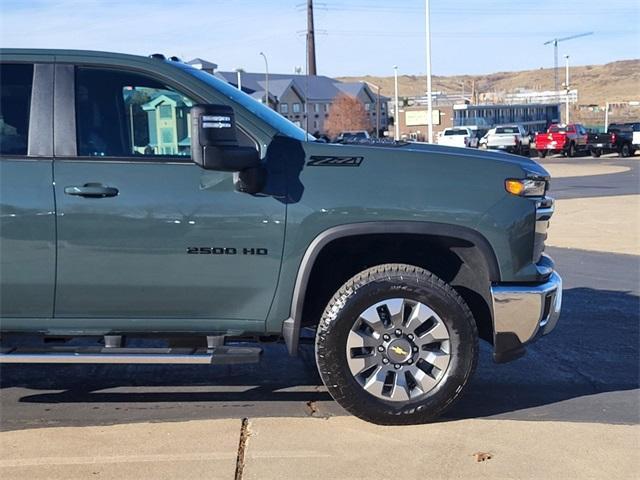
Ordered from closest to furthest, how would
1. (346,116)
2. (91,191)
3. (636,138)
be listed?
(91,191) → (636,138) → (346,116)

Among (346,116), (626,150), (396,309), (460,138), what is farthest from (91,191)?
(346,116)

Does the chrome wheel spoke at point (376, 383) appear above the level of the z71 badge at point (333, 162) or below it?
below

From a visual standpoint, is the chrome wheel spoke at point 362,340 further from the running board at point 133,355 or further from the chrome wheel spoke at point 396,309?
the running board at point 133,355

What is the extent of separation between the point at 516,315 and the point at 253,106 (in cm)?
204

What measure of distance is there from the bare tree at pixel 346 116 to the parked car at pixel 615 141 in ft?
117

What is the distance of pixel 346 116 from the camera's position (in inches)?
3216

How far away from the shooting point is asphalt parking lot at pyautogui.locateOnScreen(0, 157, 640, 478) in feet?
16.8

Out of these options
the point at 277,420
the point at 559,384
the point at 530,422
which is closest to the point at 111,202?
the point at 277,420

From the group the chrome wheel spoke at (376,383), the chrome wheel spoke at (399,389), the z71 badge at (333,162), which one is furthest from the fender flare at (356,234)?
the chrome wheel spoke at (399,389)

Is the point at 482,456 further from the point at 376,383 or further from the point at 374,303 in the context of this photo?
the point at 374,303

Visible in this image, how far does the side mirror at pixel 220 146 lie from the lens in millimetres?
4570

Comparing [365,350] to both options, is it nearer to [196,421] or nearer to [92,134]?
[196,421]

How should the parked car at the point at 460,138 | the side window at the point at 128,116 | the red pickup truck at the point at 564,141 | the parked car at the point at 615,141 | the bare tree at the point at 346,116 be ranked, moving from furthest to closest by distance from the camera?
the bare tree at the point at 346,116 < the parked car at the point at 460,138 < the red pickup truck at the point at 564,141 < the parked car at the point at 615,141 < the side window at the point at 128,116

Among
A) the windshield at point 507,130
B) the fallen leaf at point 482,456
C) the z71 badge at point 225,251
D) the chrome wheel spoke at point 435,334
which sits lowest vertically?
the fallen leaf at point 482,456
